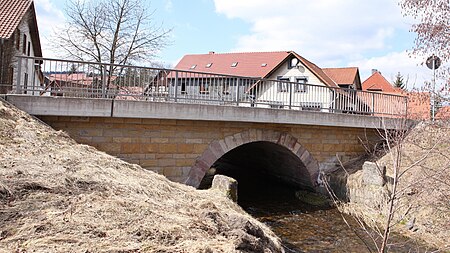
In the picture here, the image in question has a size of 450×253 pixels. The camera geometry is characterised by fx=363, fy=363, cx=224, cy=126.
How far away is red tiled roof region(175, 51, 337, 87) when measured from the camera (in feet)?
89.7

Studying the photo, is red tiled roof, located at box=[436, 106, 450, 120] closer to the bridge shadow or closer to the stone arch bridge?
the stone arch bridge

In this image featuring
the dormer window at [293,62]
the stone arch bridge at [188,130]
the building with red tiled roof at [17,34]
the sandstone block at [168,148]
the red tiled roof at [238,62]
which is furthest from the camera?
the red tiled roof at [238,62]

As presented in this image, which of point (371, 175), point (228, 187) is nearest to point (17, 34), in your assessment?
point (228, 187)

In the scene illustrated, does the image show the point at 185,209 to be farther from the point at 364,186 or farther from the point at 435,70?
the point at 364,186

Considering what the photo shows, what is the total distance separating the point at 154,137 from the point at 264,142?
13.4 ft

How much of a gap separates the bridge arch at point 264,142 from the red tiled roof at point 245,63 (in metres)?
14.9

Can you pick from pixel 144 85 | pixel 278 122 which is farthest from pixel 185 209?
pixel 278 122

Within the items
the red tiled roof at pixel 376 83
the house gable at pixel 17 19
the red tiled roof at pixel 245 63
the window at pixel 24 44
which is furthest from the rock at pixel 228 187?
the red tiled roof at pixel 376 83

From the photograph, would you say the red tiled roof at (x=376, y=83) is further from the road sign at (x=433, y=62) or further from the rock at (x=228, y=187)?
the rock at (x=228, y=187)

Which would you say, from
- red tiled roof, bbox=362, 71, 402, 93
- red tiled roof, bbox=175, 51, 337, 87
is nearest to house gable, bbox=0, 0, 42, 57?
red tiled roof, bbox=175, 51, 337, 87

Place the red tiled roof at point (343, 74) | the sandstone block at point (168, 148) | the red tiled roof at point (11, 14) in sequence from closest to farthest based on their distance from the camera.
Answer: the sandstone block at point (168, 148) → the red tiled roof at point (11, 14) → the red tiled roof at point (343, 74)

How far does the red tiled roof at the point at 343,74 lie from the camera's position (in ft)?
94.5

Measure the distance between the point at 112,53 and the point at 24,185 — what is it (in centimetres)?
1715

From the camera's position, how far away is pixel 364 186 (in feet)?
35.1
